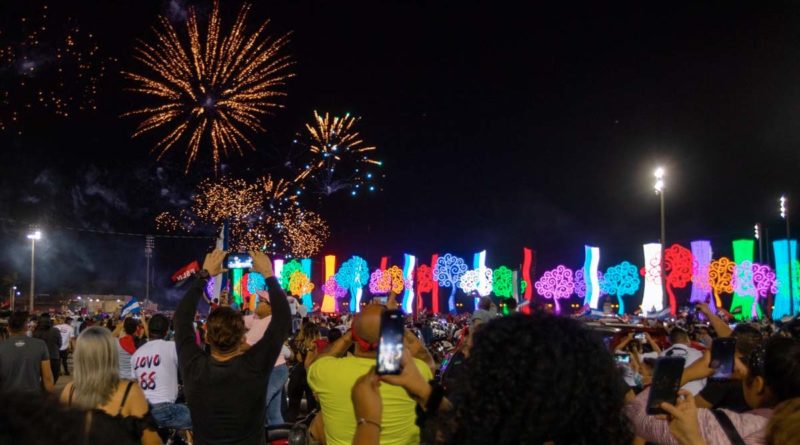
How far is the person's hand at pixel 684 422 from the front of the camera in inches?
121

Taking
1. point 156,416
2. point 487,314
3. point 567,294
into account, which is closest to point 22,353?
point 156,416

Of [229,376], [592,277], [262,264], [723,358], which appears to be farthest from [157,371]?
[592,277]

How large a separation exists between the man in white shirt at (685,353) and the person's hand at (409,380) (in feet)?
10.7

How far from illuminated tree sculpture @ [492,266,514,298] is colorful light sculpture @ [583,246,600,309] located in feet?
19.2

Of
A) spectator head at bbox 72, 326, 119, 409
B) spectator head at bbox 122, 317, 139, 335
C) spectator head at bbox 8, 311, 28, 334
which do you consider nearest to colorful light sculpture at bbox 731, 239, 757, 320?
spectator head at bbox 122, 317, 139, 335

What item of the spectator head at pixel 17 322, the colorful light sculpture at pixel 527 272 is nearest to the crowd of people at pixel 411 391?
the spectator head at pixel 17 322

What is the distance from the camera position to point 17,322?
8.58 m

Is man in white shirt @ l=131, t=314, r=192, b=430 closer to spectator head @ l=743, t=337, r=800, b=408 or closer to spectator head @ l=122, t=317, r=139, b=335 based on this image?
spectator head @ l=122, t=317, r=139, b=335

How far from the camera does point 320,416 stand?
15.6 feet

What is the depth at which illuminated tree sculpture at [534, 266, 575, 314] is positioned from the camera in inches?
1753

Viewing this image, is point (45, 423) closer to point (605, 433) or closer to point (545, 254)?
point (605, 433)

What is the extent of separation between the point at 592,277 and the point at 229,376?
3923cm

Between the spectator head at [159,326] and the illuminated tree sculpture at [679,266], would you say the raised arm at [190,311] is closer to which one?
the spectator head at [159,326]

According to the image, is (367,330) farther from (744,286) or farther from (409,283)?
(409,283)
